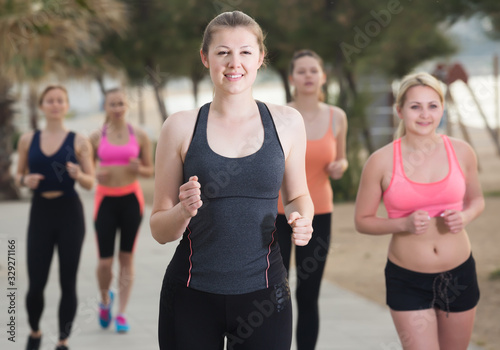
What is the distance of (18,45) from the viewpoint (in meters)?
10.5

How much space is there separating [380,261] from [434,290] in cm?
608

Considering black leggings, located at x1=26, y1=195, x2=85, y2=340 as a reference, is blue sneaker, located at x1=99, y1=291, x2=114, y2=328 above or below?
below

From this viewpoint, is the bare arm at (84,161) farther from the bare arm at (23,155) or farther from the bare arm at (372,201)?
the bare arm at (372,201)

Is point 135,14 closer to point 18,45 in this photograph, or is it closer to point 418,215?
point 18,45

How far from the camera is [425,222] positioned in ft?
11.5

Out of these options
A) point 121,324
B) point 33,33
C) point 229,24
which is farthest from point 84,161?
point 33,33

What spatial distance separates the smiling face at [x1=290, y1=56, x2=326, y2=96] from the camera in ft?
16.8

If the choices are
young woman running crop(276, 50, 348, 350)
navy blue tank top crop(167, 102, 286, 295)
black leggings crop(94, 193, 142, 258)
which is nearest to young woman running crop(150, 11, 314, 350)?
navy blue tank top crop(167, 102, 286, 295)

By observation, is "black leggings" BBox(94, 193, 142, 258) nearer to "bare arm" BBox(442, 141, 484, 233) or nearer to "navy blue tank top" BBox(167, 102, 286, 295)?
"bare arm" BBox(442, 141, 484, 233)

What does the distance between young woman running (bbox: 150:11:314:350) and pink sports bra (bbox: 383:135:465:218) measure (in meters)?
0.97

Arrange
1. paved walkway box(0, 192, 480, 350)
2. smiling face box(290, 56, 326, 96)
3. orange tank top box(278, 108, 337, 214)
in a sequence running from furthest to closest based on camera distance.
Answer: paved walkway box(0, 192, 480, 350), smiling face box(290, 56, 326, 96), orange tank top box(278, 108, 337, 214)

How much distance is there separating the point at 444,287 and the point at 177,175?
1475 millimetres

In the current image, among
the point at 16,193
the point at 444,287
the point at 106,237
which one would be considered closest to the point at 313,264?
the point at 444,287

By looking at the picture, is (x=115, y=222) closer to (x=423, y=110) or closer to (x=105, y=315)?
(x=105, y=315)
